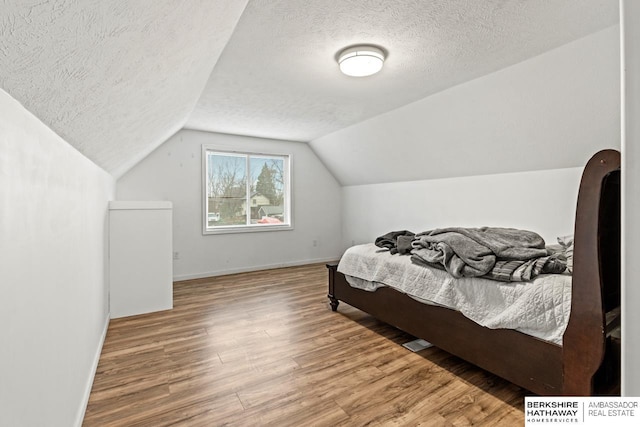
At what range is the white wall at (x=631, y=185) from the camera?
0.35 m

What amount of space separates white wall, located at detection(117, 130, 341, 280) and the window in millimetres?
116

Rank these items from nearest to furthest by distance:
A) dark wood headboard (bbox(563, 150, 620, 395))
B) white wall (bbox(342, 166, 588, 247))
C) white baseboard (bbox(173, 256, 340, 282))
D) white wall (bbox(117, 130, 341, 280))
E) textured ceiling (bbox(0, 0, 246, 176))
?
textured ceiling (bbox(0, 0, 246, 176)) < dark wood headboard (bbox(563, 150, 620, 395)) < white wall (bbox(342, 166, 588, 247)) < white wall (bbox(117, 130, 341, 280)) < white baseboard (bbox(173, 256, 340, 282))

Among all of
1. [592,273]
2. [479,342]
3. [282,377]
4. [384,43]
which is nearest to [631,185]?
[592,273]

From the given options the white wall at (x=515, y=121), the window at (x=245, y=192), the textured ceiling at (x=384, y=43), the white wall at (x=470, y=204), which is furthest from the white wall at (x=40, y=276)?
the white wall at (x=470, y=204)

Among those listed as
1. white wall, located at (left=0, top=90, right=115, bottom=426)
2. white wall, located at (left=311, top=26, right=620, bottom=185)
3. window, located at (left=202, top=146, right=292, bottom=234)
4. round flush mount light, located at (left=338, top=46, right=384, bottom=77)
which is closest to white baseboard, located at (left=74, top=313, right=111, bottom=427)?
white wall, located at (left=0, top=90, right=115, bottom=426)

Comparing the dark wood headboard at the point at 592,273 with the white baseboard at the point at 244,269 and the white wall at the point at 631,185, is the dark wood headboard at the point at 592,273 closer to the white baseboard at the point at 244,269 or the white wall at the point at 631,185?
the white wall at the point at 631,185

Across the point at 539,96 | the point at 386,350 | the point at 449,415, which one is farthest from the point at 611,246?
the point at 539,96

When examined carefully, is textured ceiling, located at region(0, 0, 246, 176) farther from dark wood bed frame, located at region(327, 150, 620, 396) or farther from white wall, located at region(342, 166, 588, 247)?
white wall, located at region(342, 166, 588, 247)

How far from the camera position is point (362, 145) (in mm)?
4758

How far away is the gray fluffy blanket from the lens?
70.6 inches

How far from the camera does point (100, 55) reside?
0.92 meters

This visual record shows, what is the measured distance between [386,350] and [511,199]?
7.73ft

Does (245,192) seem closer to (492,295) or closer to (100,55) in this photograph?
(492,295)

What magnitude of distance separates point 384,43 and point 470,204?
250 centimetres
